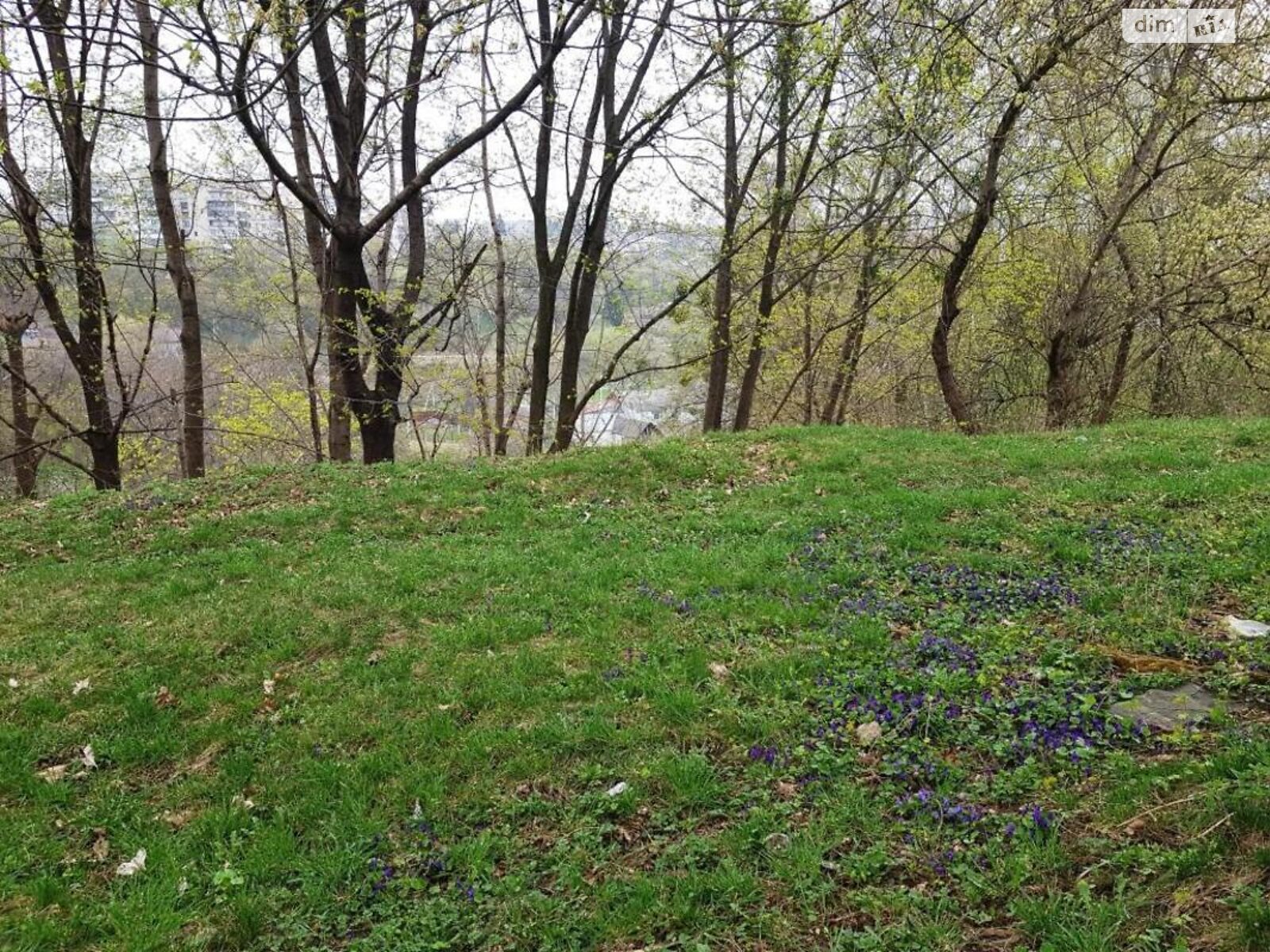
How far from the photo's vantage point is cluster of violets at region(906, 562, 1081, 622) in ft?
18.4

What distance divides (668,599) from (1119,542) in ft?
14.0

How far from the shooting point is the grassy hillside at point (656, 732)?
10.3 feet

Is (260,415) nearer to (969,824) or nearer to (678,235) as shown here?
(678,235)

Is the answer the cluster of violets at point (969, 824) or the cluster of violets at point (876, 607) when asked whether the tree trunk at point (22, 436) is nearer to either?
the cluster of violets at point (876, 607)

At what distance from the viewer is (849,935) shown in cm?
291

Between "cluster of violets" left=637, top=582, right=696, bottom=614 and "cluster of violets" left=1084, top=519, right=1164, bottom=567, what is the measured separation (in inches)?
141

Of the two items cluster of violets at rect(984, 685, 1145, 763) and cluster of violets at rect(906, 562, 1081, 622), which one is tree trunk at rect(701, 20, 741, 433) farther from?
cluster of violets at rect(984, 685, 1145, 763)

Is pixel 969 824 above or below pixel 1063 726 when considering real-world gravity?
below

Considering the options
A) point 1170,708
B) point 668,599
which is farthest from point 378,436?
point 1170,708

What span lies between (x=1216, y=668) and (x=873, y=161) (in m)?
14.7

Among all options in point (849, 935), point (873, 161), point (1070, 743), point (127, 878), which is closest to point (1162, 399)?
point (873, 161)

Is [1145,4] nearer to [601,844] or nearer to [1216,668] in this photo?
[1216,668]

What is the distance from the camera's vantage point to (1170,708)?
4035mm

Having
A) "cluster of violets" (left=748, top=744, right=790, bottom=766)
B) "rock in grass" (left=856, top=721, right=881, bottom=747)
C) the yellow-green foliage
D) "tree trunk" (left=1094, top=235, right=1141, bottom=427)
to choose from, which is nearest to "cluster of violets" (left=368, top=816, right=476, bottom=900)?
"cluster of violets" (left=748, top=744, right=790, bottom=766)
